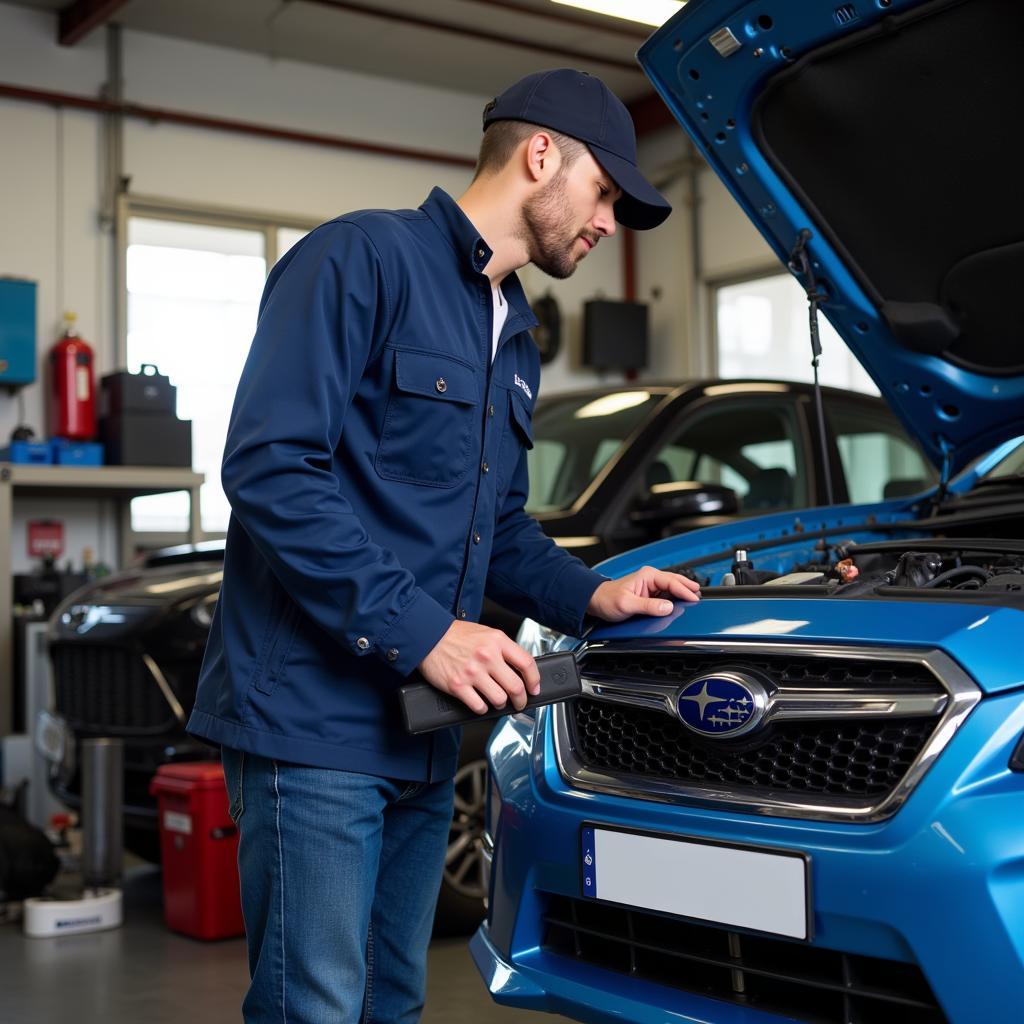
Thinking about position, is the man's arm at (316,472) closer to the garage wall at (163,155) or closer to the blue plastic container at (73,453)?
the blue plastic container at (73,453)

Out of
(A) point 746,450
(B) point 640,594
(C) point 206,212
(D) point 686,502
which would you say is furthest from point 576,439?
(C) point 206,212

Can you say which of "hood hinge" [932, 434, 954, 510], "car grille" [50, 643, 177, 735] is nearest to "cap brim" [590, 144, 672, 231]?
"hood hinge" [932, 434, 954, 510]

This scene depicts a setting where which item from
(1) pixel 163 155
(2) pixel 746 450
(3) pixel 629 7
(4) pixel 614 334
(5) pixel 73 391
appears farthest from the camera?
(4) pixel 614 334

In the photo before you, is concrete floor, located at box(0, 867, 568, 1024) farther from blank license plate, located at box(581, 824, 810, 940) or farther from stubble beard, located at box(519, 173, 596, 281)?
stubble beard, located at box(519, 173, 596, 281)

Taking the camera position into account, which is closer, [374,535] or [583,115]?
[374,535]

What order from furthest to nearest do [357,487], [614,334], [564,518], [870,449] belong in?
[614,334] < [870,449] < [564,518] < [357,487]

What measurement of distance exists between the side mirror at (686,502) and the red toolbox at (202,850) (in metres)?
1.39

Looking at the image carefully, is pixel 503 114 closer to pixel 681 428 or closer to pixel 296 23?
pixel 681 428

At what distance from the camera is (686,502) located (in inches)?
133

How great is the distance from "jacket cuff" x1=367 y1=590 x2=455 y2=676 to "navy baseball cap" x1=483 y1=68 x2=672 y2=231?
2.11ft

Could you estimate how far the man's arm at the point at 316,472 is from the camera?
1462mm

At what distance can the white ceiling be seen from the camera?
25.6 ft

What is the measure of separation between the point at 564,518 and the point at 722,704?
6.03ft

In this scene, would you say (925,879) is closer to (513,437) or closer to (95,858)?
(513,437)
